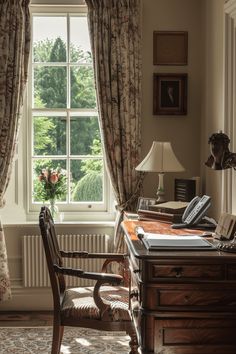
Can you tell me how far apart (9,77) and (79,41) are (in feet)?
2.33

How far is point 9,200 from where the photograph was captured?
4.69 metres

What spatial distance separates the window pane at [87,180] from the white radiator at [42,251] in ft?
1.26

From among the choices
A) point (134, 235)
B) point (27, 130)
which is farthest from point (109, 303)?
point (27, 130)

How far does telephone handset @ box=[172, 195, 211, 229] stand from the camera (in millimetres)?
3350

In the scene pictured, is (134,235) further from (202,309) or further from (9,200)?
(9,200)

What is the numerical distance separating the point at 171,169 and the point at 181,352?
1.77 m

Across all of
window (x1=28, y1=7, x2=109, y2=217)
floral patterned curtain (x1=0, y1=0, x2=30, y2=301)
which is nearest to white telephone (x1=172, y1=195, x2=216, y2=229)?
window (x1=28, y1=7, x2=109, y2=217)

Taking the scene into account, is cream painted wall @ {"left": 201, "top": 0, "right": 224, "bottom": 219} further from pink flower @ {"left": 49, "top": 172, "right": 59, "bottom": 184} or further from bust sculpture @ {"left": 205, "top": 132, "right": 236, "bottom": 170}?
pink flower @ {"left": 49, "top": 172, "right": 59, "bottom": 184}

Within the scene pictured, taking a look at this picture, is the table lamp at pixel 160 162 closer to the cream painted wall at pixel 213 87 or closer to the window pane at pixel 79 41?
the cream painted wall at pixel 213 87

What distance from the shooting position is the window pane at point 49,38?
4723 millimetres

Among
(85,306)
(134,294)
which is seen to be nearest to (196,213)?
(134,294)

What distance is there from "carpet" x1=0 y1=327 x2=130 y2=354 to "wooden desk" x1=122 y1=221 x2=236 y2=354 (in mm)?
1265

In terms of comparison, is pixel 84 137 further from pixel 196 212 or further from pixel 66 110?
pixel 196 212

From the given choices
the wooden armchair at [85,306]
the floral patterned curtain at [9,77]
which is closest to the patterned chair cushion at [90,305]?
the wooden armchair at [85,306]
